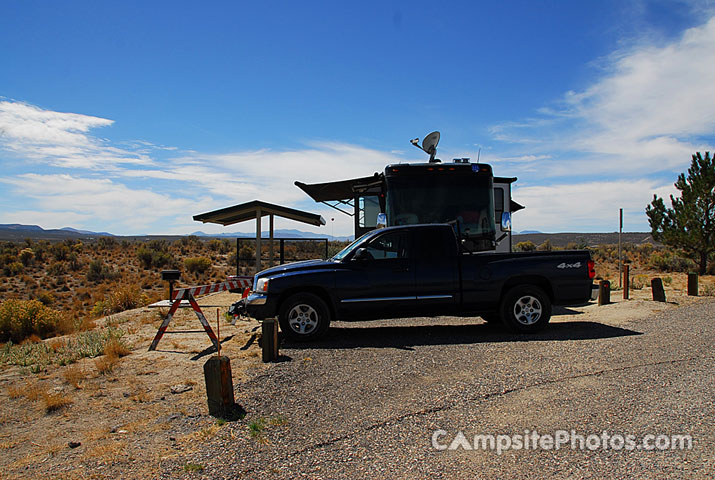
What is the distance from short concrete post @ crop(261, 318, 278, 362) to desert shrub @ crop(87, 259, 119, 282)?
26.5m

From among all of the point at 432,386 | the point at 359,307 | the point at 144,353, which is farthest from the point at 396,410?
the point at 144,353

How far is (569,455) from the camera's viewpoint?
14.2 feet

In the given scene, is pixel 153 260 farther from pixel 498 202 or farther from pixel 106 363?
pixel 106 363

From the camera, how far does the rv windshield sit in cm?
1089

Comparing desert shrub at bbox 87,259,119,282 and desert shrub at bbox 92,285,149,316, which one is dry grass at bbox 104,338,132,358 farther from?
desert shrub at bbox 87,259,119,282

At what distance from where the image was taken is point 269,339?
25.2 feet

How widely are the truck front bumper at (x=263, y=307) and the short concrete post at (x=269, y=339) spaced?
129 centimetres

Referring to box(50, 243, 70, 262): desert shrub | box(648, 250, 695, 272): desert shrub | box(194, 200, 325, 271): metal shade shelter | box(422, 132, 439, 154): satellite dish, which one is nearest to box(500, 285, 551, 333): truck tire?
box(422, 132, 439, 154): satellite dish

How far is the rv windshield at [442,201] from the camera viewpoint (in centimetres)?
1089

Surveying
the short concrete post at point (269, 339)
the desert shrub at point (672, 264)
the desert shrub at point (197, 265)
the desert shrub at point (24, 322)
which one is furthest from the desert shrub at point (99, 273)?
the desert shrub at point (672, 264)

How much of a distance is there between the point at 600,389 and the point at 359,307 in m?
4.11

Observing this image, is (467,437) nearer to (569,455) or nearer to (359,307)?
(569,455)

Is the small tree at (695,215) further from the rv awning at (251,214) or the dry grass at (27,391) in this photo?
the dry grass at (27,391)

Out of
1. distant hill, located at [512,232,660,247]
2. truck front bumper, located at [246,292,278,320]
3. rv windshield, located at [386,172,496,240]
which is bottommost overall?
truck front bumper, located at [246,292,278,320]
